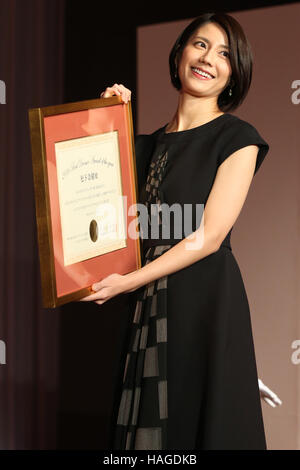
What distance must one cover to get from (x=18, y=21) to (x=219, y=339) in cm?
173

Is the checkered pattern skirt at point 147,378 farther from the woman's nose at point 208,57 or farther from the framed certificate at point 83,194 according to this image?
the woman's nose at point 208,57

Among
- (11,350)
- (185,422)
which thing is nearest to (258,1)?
(11,350)

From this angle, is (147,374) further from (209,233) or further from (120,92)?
(120,92)

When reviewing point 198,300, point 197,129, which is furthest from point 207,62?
point 198,300

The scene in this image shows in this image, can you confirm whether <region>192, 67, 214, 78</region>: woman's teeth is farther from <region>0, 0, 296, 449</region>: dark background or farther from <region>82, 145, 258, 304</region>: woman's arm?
<region>0, 0, 296, 449</region>: dark background

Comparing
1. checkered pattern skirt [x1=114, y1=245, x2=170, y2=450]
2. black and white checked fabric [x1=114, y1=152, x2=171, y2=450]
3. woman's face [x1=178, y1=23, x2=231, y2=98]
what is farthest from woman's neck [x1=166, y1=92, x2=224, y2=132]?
checkered pattern skirt [x1=114, y1=245, x2=170, y2=450]

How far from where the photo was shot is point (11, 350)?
265cm

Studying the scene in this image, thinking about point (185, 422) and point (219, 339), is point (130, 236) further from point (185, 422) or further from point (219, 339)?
point (185, 422)

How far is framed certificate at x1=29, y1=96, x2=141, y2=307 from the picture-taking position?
4.21ft

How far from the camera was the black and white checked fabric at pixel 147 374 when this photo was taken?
1.40 metres

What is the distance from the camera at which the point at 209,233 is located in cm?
142

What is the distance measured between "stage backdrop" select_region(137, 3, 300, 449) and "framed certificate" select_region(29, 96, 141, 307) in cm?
110

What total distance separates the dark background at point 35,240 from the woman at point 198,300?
122cm

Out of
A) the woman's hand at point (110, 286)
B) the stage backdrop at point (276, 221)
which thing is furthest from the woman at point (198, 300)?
the stage backdrop at point (276, 221)
